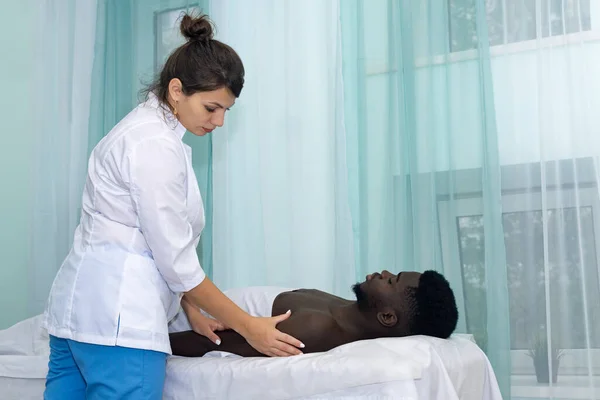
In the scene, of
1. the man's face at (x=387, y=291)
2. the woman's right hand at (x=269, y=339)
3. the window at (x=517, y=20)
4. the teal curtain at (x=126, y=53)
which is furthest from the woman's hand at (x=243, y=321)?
the teal curtain at (x=126, y=53)

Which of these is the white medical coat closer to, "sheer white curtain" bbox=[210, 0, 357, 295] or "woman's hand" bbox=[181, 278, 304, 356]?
"woman's hand" bbox=[181, 278, 304, 356]

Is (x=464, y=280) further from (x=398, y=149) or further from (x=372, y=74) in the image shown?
(x=372, y=74)

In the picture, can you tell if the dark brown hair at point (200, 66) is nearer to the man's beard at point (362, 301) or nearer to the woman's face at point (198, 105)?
the woman's face at point (198, 105)

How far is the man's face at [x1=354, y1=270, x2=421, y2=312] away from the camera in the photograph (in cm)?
160

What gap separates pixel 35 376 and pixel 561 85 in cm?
184

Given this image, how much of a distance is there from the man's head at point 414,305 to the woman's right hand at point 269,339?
0.77 ft

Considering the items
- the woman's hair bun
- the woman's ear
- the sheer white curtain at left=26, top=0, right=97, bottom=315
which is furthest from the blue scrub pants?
the sheer white curtain at left=26, top=0, right=97, bottom=315

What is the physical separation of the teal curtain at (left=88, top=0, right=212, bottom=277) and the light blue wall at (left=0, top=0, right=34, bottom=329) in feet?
1.20

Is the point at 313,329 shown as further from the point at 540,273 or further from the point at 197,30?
the point at 540,273

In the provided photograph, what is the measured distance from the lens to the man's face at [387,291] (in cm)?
160

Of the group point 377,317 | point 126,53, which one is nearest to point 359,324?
point 377,317

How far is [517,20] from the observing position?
2.38 m

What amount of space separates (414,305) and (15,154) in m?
2.36

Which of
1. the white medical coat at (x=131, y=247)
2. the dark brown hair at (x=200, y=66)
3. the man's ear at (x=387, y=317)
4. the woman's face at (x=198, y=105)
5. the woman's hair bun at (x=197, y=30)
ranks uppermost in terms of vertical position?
the woman's hair bun at (x=197, y=30)
